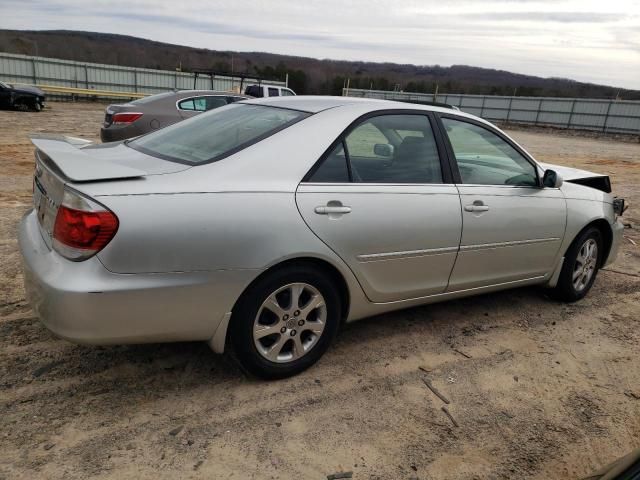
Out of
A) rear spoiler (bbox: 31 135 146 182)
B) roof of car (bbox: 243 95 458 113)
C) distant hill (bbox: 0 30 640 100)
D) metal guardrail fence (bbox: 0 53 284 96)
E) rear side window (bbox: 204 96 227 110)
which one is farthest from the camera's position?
distant hill (bbox: 0 30 640 100)

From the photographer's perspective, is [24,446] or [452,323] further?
[452,323]

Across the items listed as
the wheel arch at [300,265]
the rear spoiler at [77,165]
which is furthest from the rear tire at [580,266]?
the rear spoiler at [77,165]

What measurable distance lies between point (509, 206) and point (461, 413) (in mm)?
1590

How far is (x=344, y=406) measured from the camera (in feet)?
9.28

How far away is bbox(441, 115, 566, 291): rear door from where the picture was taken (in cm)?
358

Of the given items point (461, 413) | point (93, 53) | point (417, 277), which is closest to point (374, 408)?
point (461, 413)

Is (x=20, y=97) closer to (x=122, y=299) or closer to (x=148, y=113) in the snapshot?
(x=148, y=113)

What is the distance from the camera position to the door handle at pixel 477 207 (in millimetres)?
3493

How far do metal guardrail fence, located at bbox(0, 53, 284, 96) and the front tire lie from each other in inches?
1002

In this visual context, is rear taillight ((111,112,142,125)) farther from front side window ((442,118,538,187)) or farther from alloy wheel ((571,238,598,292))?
alloy wheel ((571,238,598,292))

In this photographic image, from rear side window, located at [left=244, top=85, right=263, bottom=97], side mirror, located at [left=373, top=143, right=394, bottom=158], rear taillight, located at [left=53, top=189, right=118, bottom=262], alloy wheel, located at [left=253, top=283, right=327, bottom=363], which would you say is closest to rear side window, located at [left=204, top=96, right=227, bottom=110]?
rear side window, located at [left=244, top=85, right=263, bottom=97]

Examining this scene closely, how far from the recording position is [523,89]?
49.5m

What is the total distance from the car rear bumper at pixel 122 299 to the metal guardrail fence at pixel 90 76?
84.2 ft

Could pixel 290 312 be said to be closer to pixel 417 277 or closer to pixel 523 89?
pixel 417 277
